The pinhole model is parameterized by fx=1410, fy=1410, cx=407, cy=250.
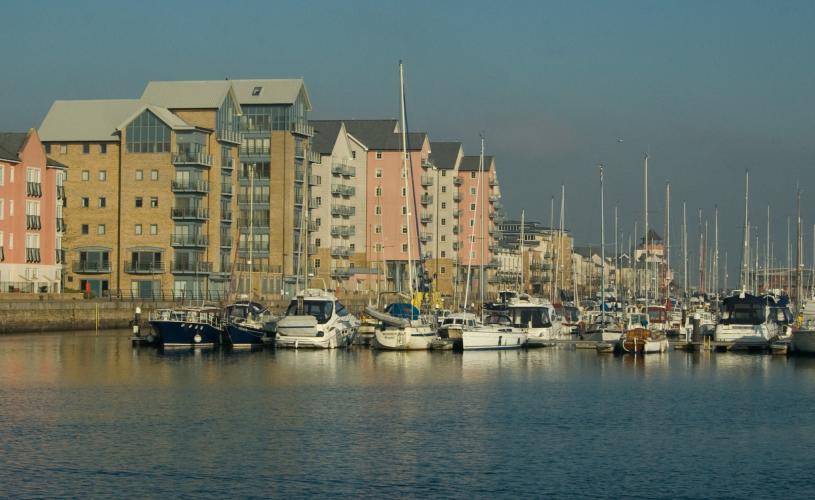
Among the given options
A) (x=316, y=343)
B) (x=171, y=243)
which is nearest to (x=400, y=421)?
(x=316, y=343)

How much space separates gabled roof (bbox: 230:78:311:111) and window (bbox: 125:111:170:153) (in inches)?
489

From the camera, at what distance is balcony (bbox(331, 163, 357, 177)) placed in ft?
563

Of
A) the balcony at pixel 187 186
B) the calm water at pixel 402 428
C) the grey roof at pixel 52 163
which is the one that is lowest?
the calm water at pixel 402 428

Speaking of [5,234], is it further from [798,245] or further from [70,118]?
[798,245]

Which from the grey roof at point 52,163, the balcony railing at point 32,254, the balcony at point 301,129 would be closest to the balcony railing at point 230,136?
the balcony at point 301,129

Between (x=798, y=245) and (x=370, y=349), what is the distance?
99.0 ft

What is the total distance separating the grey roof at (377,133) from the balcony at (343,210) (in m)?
10.1

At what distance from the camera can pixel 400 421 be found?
52969 millimetres

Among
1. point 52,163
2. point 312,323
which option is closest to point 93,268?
point 52,163

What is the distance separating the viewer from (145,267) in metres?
135

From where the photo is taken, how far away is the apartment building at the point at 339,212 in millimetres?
168875

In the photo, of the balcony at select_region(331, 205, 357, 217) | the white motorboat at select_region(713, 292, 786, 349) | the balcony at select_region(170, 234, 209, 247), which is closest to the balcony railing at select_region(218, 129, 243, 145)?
the balcony at select_region(170, 234, 209, 247)

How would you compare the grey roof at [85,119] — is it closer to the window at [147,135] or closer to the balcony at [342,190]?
the window at [147,135]

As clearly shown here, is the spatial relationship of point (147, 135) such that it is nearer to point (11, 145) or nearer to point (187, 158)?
point (187, 158)
